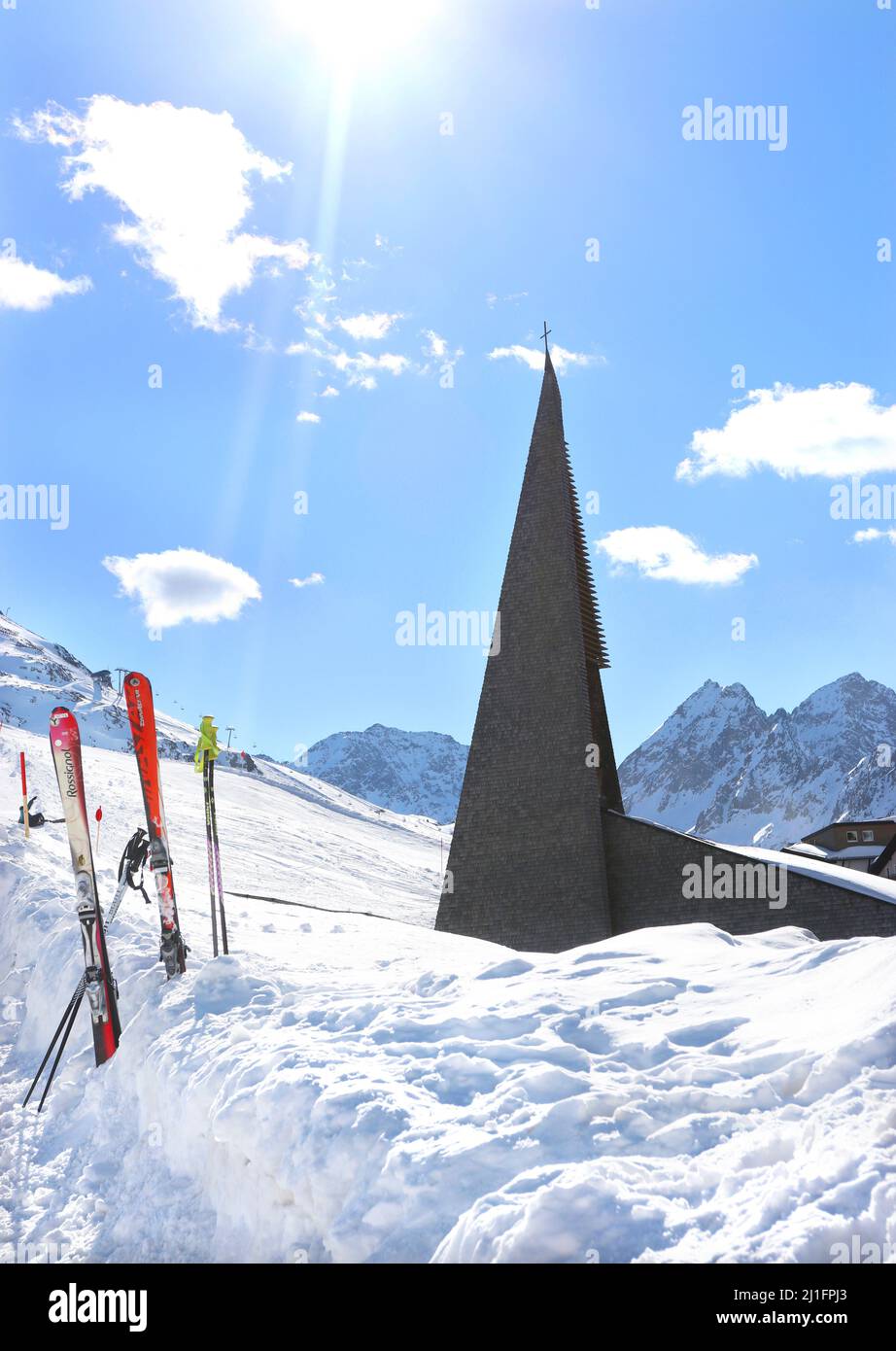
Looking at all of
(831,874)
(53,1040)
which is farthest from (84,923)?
(831,874)

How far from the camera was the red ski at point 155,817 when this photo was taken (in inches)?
397

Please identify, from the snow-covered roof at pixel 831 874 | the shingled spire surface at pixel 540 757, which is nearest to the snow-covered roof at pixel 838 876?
the snow-covered roof at pixel 831 874

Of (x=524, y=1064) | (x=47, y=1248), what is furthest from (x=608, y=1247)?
(x=47, y=1248)

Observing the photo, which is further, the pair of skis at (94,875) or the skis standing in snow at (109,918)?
the pair of skis at (94,875)

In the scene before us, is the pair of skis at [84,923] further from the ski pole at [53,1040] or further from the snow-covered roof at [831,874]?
the snow-covered roof at [831,874]

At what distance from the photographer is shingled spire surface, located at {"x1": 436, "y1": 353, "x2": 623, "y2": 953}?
17625mm

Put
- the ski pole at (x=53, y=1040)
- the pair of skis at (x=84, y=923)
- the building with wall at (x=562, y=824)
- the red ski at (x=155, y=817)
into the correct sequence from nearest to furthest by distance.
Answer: the ski pole at (x=53, y=1040) < the pair of skis at (x=84, y=923) < the red ski at (x=155, y=817) < the building with wall at (x=562, y=824)

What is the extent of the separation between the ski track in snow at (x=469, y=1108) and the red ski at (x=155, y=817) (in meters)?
0.34

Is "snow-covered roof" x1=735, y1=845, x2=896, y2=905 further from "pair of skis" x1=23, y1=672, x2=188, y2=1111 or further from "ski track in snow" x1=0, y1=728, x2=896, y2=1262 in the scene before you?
"pair of skis" x1=23, y1=672, x2=188, y2=1111

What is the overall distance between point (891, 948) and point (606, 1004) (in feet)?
7.15

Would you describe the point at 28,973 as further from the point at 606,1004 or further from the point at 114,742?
the point at 114,742

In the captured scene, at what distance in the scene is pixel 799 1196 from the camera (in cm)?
444

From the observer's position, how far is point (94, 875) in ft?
32.1

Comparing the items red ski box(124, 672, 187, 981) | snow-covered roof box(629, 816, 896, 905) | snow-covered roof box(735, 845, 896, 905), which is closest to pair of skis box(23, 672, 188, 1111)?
red ski box(124, 672, 187, 981)
